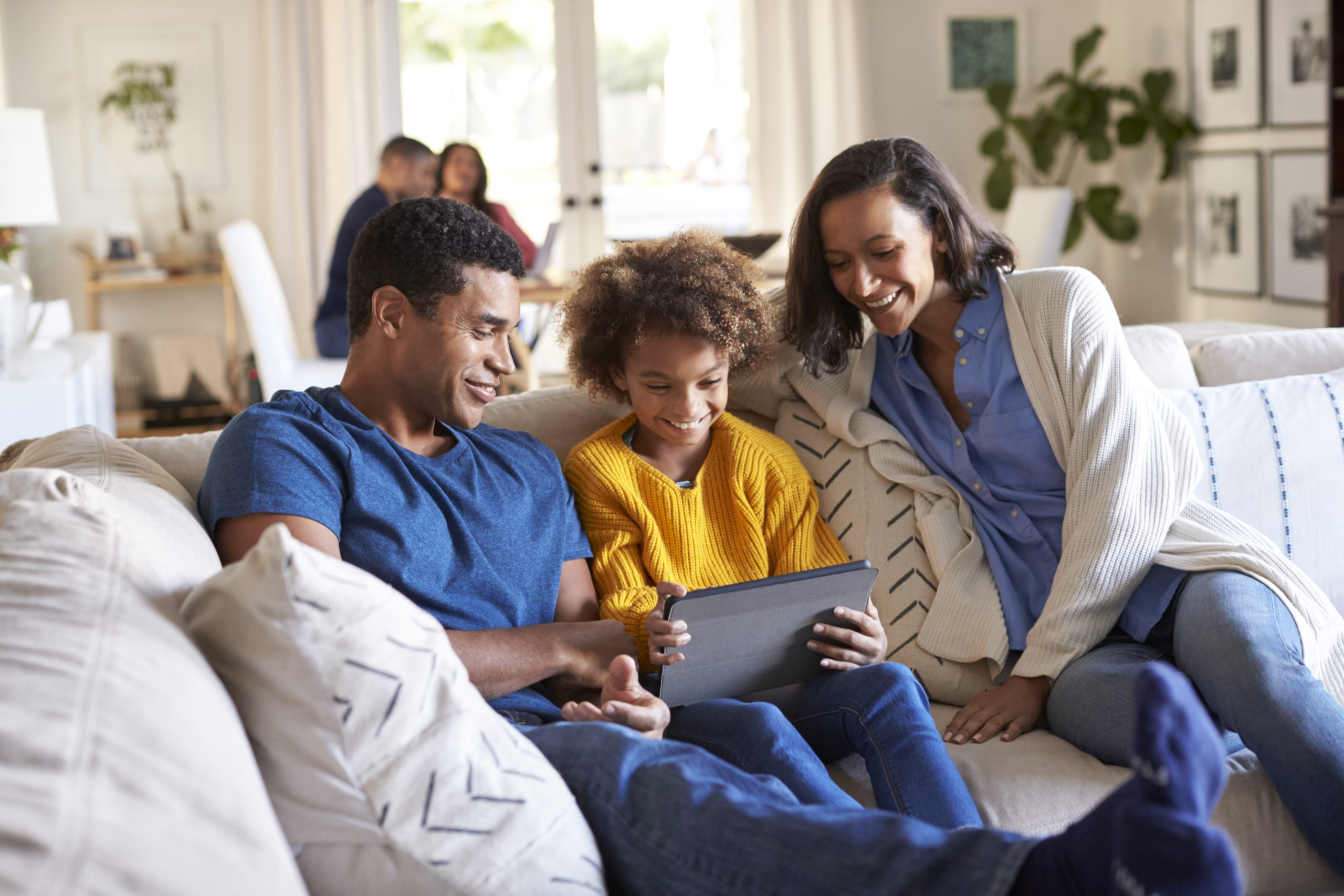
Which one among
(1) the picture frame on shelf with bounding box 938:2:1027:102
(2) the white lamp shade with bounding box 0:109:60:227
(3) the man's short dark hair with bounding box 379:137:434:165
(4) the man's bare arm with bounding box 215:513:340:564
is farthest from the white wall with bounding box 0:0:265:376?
(4) the man's bare arm with bounding box 215:513:340:564

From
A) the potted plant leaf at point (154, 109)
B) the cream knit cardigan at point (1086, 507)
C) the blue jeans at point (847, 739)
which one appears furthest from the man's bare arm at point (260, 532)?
the potted plant leaf at point (154, 109)

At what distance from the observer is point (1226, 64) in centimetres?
505

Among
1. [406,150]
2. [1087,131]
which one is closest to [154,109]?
[406,150]

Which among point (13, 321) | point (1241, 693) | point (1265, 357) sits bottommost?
point (1241, 693)

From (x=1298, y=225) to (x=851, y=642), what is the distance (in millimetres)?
4053

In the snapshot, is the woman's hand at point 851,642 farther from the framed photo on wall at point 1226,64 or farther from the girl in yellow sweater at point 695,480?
the framed photo on wall at point 1226,64

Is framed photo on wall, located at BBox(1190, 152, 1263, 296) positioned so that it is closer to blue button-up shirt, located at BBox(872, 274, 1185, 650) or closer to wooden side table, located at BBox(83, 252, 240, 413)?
blue button-up shirt, located at BBox(872, 274, 1185, 650)

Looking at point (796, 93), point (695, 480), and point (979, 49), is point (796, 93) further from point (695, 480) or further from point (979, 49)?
point (695, 480)

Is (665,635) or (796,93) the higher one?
(796,93)

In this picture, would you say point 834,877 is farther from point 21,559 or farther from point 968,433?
point 968,433

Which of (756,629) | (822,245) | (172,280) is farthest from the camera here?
(172,280)

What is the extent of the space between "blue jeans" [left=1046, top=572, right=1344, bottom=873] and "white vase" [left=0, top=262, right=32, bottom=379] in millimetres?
2502

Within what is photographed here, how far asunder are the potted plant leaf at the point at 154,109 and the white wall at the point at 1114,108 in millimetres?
3307

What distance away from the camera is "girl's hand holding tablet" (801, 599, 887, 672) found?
1.48m
